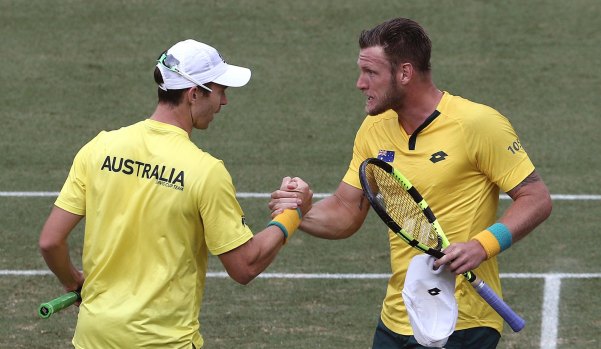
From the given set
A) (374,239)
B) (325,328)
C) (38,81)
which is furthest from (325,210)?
(38,81)

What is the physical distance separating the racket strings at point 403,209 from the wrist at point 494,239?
0.23 m

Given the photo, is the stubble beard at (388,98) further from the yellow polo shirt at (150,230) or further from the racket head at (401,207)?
the yellow polo shirt at (150,230)


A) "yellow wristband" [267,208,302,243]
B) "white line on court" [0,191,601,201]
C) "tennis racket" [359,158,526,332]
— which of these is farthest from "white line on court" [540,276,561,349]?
"yellow wristband" [267,208,302,243]

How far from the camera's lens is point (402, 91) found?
673cm

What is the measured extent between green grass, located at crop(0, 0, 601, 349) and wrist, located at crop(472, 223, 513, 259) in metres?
3.54

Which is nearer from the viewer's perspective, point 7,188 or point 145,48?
point 7,188

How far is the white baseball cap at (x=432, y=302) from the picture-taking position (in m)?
6.35

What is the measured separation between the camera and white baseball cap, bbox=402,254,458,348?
635cm

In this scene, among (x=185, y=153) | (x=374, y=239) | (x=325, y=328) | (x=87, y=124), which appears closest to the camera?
(x=185, y=153)

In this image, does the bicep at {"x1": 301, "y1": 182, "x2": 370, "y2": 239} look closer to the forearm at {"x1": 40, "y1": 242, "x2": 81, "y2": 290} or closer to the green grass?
the forearm at {"x1": 40, "y1": 242, "x2": 81, "y2": 290}

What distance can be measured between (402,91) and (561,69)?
9.33 meters

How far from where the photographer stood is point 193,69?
6.08 metres

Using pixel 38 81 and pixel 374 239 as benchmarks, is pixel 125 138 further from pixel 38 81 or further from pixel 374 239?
pixel 38 81

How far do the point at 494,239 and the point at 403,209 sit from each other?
1.90 ft
